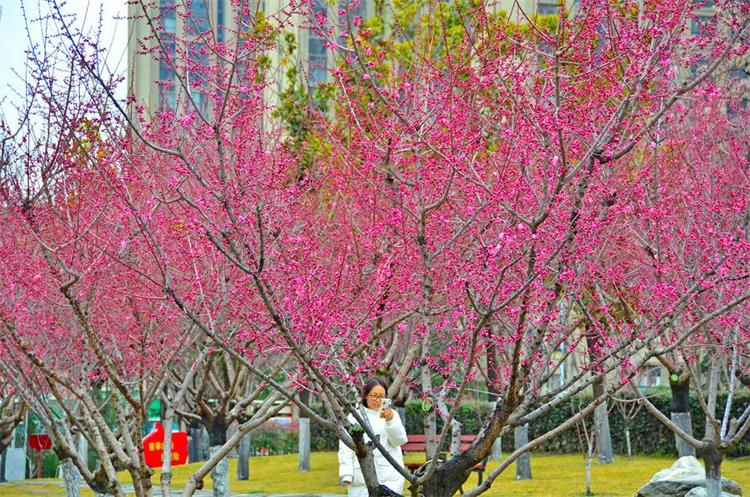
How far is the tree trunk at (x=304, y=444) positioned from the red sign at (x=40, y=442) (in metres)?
5.77

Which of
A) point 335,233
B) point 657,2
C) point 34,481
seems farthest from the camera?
point 34,481

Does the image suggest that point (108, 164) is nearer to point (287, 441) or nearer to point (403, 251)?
point (403, 251)

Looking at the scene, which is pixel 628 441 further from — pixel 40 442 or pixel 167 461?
pixel 167 461

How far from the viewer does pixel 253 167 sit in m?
7.30

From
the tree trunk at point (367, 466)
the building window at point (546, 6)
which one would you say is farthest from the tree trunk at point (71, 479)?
the tree trunk at point (367, 466)

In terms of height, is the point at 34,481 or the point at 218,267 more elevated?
the point at 218,267

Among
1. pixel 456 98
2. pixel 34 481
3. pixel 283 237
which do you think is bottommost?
pixel 34 481

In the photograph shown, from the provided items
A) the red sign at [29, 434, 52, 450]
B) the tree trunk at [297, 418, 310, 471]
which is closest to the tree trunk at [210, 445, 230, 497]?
the tree trunk at [297, 418, 310, 471]

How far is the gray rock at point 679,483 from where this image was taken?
1569 cm

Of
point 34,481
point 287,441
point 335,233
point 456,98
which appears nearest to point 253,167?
point 456,98

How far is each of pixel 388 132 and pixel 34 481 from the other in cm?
2130

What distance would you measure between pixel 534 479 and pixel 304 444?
220 inches

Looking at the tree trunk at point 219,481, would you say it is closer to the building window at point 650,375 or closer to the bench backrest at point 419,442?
the bench backrest at point 419,442

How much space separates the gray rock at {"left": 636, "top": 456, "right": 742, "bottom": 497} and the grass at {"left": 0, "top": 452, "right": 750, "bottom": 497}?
2.49 m
